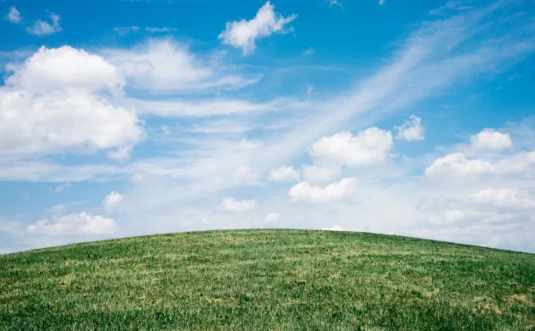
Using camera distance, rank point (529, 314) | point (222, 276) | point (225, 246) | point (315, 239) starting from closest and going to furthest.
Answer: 1. point (529, 314)
2. point (222, 276)
3. point (225, 246)
4. point (315, 239)

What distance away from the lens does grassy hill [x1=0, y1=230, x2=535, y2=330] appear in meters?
13.0

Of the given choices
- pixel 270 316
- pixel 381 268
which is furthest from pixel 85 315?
pixel 381 268

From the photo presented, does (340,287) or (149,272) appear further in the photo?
(149,272)

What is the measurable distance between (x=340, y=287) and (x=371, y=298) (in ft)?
5.68

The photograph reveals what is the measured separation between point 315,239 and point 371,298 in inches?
685

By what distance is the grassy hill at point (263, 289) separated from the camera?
513 inches

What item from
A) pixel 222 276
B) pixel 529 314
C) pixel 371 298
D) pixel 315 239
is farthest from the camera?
pixel 315 239

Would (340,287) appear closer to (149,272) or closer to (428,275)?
(428,275)

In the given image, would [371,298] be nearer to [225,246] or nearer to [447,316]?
[447,316]

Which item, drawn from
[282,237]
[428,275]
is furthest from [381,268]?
[282,237]

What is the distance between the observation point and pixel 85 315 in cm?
1366

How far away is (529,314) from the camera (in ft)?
47.5

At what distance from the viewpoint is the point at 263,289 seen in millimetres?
17000

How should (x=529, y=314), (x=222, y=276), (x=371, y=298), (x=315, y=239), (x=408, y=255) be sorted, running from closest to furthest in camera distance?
(x=529, y=314) → (x=371, y=298) → (x=222, y=276) → (x=408, y=255) → (x=315, y=239)
